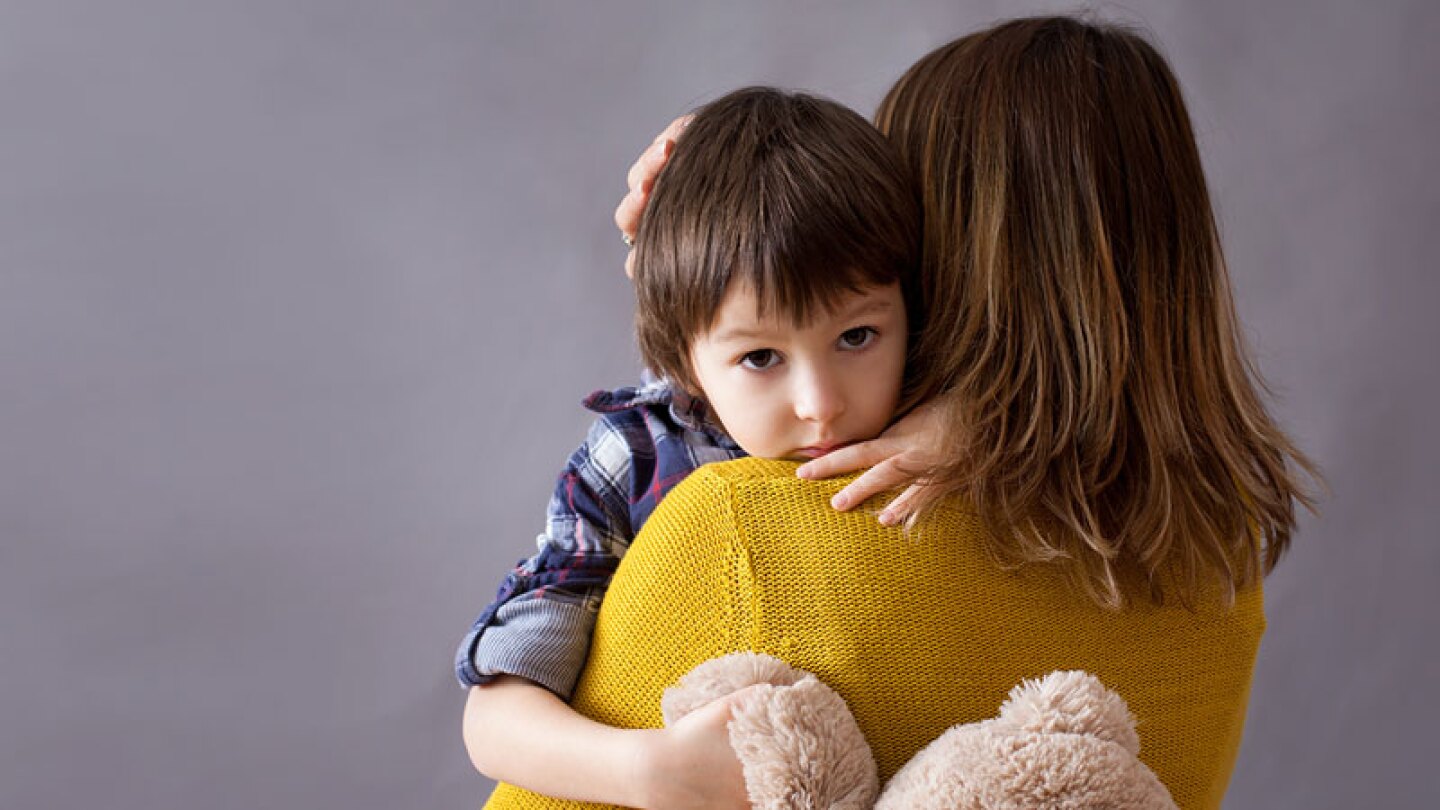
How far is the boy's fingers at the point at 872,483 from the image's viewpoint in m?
1.07

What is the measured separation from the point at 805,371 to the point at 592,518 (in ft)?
0.91

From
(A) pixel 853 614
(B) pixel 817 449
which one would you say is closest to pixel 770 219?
(B) pixel 817 449

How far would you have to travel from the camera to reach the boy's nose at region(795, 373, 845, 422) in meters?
1.18

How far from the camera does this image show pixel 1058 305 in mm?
1200

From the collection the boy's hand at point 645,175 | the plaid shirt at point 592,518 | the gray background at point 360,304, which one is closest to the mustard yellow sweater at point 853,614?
the plaid shirt at point 592,518

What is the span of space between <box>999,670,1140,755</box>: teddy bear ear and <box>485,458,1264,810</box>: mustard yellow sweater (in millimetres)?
90

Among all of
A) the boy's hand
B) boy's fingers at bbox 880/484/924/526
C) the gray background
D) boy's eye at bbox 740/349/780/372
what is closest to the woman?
boy's fingers at bbox 880/484/924/526

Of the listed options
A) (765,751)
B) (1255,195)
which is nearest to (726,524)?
(765,751)

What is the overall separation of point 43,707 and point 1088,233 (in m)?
1.80

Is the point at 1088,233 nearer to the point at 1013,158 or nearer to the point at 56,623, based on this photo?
the point at 1013,158

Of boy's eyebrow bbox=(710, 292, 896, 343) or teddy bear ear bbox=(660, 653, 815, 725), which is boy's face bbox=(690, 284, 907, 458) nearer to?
boy's eyebrow bbox=(710, 292, 896, 343)

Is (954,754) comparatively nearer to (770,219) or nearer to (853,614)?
(853,614)

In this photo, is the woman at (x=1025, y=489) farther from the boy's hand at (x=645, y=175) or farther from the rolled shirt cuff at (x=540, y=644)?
the boy's hand at (x=645, y=175)

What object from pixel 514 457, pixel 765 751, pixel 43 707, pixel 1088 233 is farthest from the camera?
pixel 514 457
